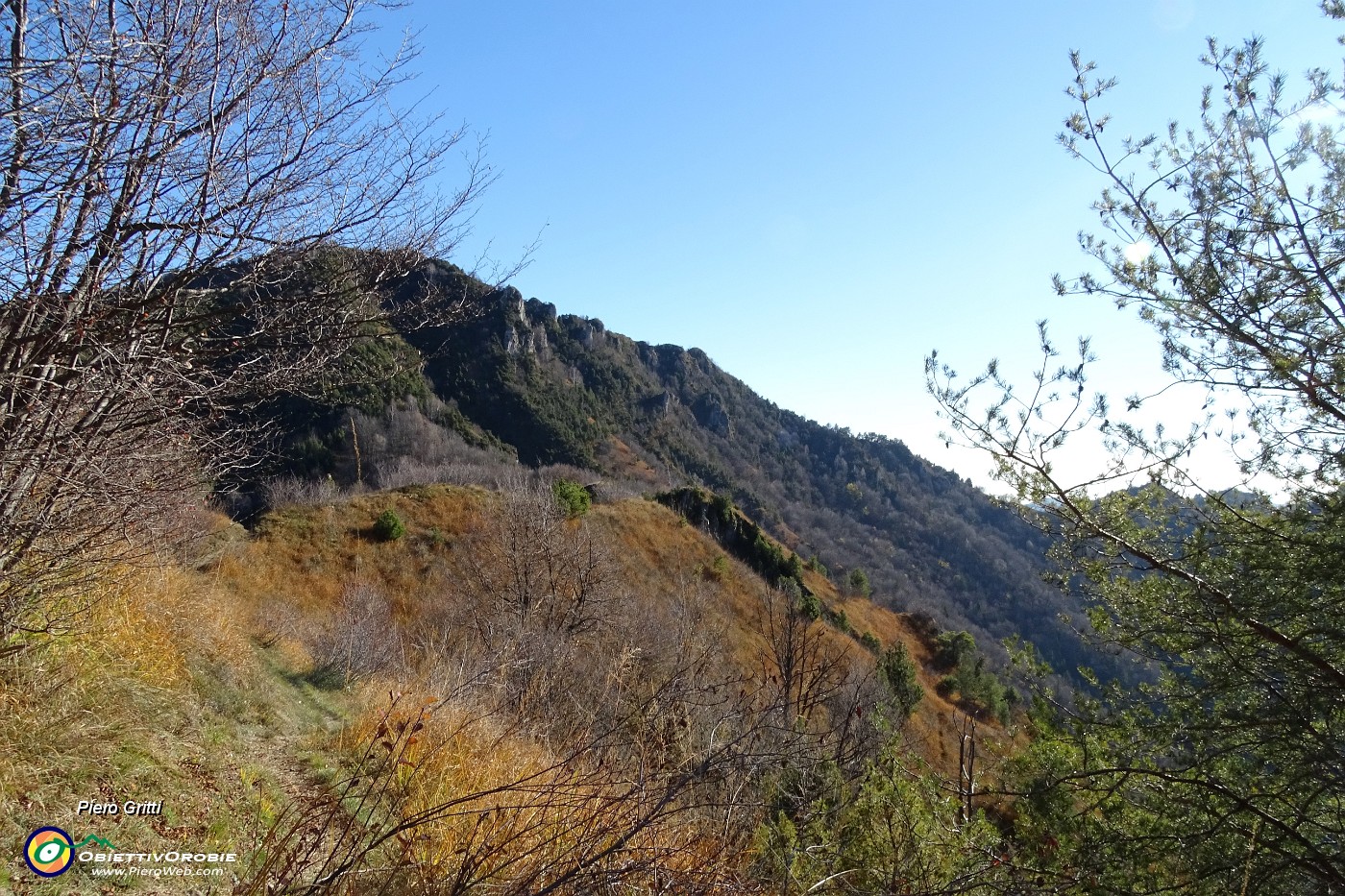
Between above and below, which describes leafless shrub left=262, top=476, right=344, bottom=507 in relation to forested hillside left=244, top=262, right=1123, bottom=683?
below

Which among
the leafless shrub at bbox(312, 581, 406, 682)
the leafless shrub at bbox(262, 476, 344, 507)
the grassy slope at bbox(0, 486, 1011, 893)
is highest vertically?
the grassy slope at bbox(0, 486, 1011, 893)

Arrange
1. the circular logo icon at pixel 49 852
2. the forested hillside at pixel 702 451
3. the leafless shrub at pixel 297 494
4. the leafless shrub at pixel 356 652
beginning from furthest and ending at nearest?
the forested hillside at pixel 702 451, the leafless shrub at pixel 297 494, the leafless shrub at pixel 356 652, the circular logo icon at pixel 49 852

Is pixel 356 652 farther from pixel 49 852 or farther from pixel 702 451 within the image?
pixel 702 451

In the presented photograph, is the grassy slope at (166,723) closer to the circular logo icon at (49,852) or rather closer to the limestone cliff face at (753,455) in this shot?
the circular logo icon at (49,852)

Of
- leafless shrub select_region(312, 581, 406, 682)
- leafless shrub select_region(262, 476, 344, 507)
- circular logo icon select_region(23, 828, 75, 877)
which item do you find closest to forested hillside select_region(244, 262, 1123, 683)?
leafless shrub select_region(262, 476, 344, 507)

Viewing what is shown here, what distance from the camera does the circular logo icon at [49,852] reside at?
217cm

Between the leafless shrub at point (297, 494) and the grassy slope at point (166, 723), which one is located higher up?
the grassy slope at point (166, 723)

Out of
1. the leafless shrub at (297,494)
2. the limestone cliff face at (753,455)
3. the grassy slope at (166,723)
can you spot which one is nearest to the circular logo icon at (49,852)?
the grassy slope at (166,723)

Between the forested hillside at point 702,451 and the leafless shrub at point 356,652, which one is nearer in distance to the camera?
the leafless shrub at point 356,652

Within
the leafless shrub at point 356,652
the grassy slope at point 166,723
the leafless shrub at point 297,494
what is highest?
the grassy slope at point 166,723

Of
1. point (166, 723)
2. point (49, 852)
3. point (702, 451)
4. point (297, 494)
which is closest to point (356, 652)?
point (166, 723)

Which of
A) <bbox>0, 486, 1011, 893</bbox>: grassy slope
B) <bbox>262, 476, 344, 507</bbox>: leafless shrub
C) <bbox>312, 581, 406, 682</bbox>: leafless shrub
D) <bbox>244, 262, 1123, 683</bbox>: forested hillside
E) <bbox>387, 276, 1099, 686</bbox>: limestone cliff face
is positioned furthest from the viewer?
<bbox>387, 276, 1099, 686</bbox>: limestone cliff face

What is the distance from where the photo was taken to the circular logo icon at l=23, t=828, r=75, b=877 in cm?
217

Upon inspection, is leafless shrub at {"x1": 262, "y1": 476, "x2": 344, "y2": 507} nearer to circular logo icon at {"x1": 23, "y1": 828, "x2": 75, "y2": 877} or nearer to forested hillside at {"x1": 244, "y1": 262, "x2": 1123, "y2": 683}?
forested hillside at {"x1": 244, "y1": 262, "x2": 1123, "y2": 683}
